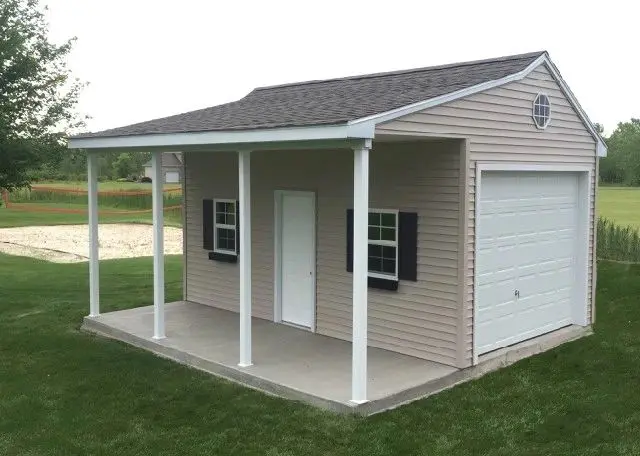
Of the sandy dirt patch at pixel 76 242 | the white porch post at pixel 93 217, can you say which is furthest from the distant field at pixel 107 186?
the white porch post at pixel 93 217

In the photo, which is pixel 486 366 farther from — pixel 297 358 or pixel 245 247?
pixel 245 247

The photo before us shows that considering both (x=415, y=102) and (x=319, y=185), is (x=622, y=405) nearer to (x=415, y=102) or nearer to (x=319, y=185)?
(x=415, y=102)

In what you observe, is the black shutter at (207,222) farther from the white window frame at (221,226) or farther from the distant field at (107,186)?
the distant field at (107,186)

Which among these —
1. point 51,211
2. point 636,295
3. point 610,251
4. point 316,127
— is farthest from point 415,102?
point 51,211

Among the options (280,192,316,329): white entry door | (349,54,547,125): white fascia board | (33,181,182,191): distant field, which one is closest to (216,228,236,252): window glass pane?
(280,192,316,329): white entry door

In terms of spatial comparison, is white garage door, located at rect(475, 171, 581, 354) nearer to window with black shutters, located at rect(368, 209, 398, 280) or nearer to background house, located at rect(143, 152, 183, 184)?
window with black shutters, located at rect(368, 209, 398, 280)

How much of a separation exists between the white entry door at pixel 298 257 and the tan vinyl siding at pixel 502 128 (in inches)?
96.5

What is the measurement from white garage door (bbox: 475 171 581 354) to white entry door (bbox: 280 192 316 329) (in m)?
2.39

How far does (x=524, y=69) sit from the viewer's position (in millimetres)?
8344

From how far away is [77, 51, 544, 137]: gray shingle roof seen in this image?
7.05m

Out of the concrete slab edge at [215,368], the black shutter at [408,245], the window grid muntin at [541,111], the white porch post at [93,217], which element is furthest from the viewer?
the white porch post at [93,217]

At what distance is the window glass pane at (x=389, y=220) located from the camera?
857 centimetres

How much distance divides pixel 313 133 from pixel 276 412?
2742mm

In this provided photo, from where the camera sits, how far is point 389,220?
8617 mm
